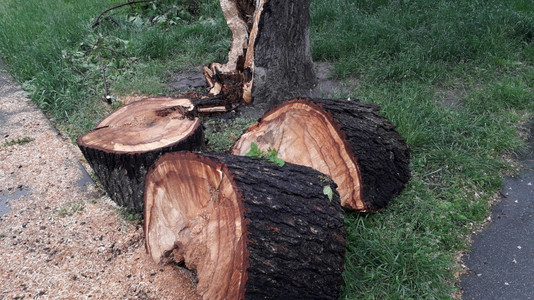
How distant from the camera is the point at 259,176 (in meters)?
2.21

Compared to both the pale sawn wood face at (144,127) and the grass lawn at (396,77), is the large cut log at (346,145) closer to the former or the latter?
the grass lawn at (396,77)

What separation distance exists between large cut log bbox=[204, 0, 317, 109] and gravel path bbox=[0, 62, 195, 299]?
1.60 m

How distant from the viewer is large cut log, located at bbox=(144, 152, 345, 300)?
2014 mm

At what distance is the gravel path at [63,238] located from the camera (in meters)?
2.61

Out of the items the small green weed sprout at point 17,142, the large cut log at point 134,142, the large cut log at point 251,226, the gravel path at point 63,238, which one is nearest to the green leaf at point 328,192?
the large cut log at point 251,226

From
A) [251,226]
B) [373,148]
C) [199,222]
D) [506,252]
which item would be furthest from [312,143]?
[506,252]

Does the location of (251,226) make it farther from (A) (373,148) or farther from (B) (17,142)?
(B) (17,142)

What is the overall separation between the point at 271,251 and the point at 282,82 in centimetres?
271

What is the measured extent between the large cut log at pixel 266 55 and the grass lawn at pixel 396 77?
0.46 meters

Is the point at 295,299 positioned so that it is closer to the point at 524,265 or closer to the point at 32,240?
the point at 524,265

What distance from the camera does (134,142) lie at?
3.00m

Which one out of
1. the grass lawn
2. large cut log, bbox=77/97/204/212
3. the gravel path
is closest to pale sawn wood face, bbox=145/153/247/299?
the gravel path

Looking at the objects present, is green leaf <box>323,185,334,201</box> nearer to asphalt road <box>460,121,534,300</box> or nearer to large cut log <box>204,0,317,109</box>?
asphalt road <box>460,121,534,300</box>

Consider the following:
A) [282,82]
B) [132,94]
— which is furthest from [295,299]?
[132,94]
